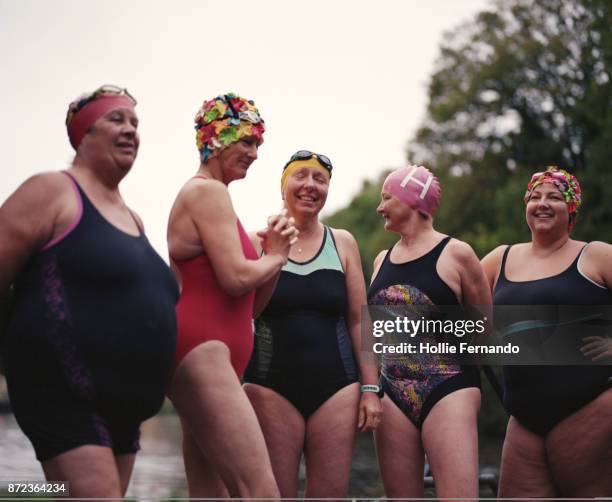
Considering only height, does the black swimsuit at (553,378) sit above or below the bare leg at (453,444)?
above

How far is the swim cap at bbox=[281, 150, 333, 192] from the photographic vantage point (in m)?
4.80

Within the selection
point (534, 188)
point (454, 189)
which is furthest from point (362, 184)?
point (534, 188)

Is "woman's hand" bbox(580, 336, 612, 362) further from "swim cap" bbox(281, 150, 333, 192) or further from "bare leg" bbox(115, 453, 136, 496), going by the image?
"bare leg" bbox(115, 453, 136, 496)

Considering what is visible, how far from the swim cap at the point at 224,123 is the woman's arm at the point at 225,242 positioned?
272 millimetres

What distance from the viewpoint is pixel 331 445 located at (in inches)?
172

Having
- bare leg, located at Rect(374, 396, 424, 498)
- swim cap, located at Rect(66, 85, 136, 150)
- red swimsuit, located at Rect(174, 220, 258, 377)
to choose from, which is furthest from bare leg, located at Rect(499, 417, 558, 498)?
swim cap, located at Rect(66, 85, 136, 150)

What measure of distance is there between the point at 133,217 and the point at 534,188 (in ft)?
8.98

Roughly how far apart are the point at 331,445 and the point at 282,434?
265 mm

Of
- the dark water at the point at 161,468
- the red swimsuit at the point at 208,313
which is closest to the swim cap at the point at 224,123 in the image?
the red swimsuit at the point at 208,313

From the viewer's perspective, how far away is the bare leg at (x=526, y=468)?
4758 mm

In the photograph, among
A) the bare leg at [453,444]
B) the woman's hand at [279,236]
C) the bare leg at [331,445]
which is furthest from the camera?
the bare leg at [331,445]

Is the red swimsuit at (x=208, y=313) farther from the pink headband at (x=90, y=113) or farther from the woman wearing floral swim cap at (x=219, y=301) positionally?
the pink headband at (x=90, y=113)

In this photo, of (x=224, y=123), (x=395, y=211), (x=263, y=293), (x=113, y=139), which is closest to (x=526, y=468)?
(x=395, y=211)

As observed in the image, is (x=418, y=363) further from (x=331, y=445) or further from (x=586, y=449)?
(x=586, y=449)
